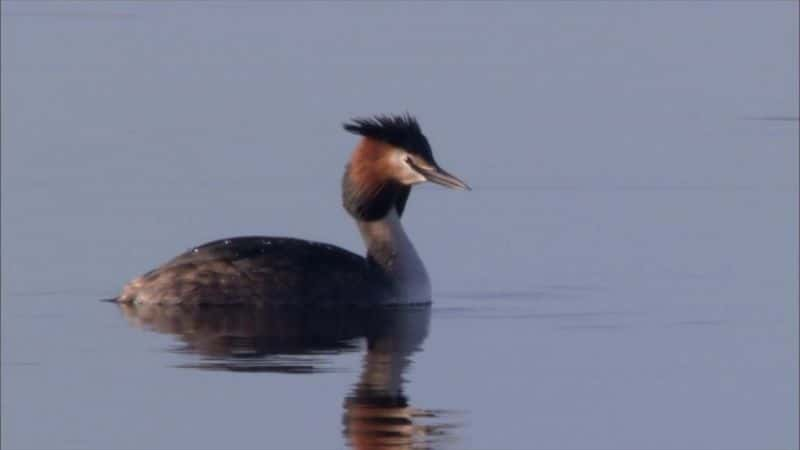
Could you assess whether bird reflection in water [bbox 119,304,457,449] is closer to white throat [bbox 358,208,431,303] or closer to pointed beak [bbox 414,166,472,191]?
white throat [bbox 358,208,431,303]

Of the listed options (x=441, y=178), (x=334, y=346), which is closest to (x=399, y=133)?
(x=441, y=178)

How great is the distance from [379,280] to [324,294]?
474mm

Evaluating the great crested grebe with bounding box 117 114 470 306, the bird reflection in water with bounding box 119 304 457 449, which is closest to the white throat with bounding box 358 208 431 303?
the great crested grebe with bounding box 117 114 470 306

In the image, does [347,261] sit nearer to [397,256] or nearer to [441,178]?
[397,256]

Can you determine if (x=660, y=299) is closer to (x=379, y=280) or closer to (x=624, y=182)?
(x=379, y=280)

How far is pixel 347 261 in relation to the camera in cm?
1894

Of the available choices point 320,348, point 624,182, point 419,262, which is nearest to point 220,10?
point 624,182

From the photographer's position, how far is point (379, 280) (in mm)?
19047

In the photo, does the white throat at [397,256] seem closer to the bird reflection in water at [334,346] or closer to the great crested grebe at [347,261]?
the great crested grebe at [347,261]

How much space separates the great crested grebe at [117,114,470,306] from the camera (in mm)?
18641

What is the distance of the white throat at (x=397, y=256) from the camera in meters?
19.0

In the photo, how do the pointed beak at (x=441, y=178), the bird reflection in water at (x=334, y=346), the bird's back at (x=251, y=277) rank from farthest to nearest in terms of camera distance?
the pointed beak at (x=441, y=178)
the bird's back at (x=251, y=277)
the bird reflection in water at (x=334, y=346)

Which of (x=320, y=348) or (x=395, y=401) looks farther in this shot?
(x=320, y=348)

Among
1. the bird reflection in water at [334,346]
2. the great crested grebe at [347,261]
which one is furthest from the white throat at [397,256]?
the bird reflection in water at [334,346]
